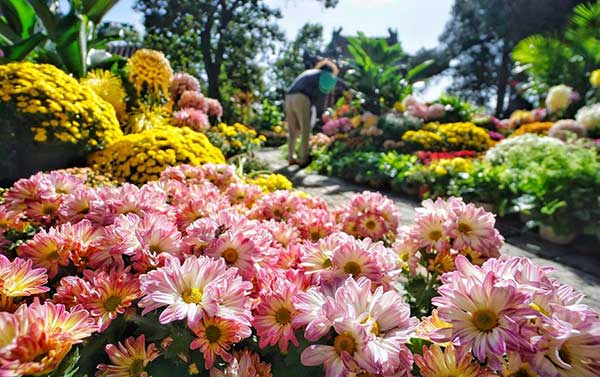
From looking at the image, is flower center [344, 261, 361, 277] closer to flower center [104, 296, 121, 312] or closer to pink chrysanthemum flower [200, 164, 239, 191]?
flower center [104, 296, 121, 312]

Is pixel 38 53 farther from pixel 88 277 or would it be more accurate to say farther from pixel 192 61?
pixel 192 61

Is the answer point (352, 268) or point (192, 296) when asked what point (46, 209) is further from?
point (352, 268)

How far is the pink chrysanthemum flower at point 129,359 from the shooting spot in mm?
611

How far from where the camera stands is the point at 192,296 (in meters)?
0.59

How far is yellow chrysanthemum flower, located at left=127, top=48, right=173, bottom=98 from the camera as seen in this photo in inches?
142

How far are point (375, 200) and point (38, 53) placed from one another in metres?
3.73

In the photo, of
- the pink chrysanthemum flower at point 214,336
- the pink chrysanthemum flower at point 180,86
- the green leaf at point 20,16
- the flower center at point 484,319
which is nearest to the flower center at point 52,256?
the pink chrysanthemum flower at point 214,336

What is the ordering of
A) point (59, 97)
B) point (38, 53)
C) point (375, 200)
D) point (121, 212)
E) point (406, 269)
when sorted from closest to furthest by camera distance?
1. point (121, 212)
2. point (406, 269)
3. point (375, 200)
4. point (59, 97)
5. point (38, 53)

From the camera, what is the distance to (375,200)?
4.46ft

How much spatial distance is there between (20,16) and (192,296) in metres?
4.26

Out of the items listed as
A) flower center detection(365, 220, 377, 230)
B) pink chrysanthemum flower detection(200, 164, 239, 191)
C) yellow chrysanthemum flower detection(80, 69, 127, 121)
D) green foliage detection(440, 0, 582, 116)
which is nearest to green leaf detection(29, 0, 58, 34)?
yellow chrysanthemum flower detection(80, 69, 127, 121)

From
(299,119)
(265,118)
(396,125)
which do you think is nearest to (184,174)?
(299,119)

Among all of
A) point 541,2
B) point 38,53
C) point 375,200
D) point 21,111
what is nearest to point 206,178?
point 375,200

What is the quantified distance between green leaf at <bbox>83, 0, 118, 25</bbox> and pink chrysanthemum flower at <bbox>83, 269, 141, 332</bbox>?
13.7 feet
